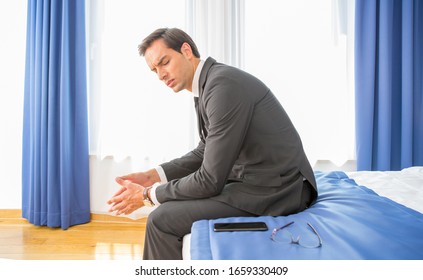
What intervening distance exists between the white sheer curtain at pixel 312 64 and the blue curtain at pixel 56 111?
1.35m

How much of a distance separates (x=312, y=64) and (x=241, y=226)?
1.91 m

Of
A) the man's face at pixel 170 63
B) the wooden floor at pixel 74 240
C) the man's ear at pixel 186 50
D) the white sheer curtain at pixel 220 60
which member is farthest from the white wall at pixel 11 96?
the man's ear at pixel 186 50

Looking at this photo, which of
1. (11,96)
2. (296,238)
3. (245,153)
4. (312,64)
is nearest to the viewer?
(296,238)

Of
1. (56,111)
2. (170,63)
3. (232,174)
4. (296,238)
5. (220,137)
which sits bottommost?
(296,238)

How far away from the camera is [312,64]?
8.52ft

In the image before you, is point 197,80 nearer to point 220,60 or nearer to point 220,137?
point 220,137

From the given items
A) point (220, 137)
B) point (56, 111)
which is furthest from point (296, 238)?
point (56, 111)

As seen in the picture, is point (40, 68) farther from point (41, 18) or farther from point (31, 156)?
point (31, 156)

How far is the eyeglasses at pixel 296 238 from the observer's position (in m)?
0.88

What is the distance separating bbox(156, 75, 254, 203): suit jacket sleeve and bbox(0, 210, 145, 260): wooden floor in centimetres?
105

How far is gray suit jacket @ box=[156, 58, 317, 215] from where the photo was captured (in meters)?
1.18

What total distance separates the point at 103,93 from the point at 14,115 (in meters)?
0.82
